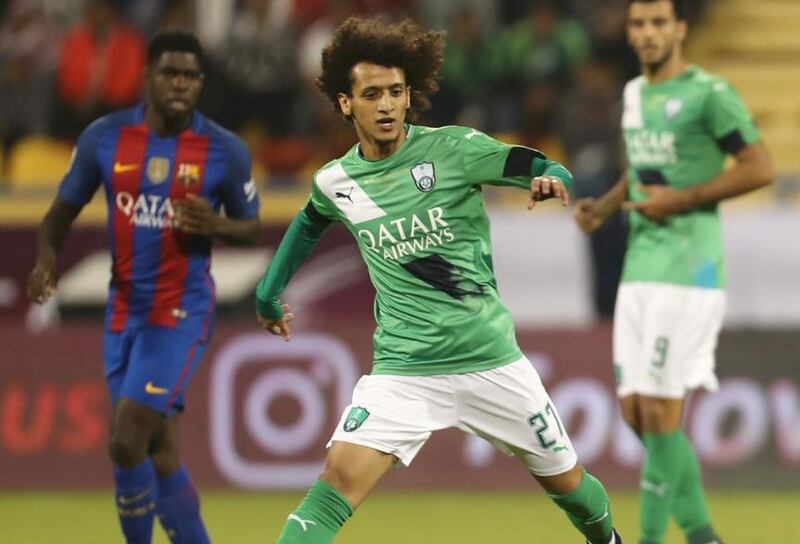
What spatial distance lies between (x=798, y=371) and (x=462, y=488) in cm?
241

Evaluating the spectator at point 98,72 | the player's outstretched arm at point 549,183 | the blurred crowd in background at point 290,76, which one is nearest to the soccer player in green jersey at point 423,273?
the player's outstretched arm at point 549,183

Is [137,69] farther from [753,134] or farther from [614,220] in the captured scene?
[753,134]

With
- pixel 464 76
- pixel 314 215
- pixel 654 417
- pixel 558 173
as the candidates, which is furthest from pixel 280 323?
pixel 464 76

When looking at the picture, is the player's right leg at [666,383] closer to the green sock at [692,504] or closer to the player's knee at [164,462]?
the green sock at [692,504]

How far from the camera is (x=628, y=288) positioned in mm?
7898

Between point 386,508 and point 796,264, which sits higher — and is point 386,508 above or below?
below

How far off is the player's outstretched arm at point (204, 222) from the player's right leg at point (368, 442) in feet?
4.73

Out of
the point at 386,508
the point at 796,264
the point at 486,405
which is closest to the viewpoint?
the point at 486,405

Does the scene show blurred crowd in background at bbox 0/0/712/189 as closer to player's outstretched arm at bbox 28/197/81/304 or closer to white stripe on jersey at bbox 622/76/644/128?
white stripe on jersey at bbox 622/76/644/128

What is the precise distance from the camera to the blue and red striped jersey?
7500mm

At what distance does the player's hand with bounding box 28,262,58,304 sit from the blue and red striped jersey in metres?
0.38

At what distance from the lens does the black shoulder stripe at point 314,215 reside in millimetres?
6461

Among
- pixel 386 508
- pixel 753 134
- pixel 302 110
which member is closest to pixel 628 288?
pixel 753 134

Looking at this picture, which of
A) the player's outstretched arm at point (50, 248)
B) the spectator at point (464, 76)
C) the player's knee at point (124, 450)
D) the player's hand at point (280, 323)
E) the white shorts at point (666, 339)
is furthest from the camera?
the spectator at point (464, 76)
